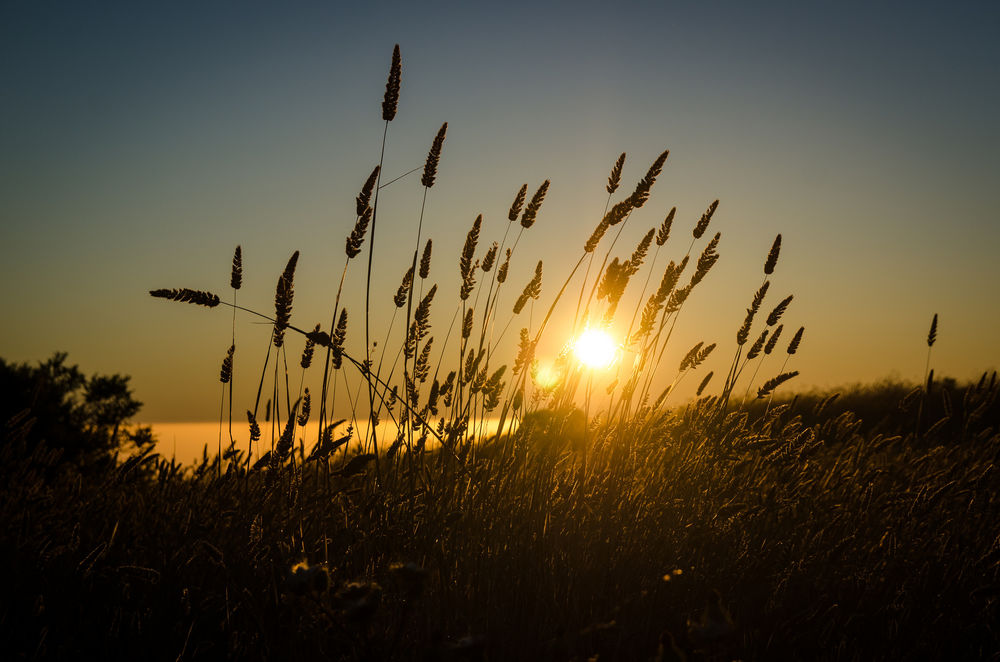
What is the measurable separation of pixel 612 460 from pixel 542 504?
2.51 ft

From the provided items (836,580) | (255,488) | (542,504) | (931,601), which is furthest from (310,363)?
(931,601)

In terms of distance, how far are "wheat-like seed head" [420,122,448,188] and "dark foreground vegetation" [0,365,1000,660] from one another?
38.6 inches

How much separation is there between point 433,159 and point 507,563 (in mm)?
1374

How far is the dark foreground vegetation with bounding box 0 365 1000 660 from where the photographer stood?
1.60 m

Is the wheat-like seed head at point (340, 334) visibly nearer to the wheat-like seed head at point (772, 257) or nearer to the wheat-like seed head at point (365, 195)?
the wheat-like seed head at point (365, 195)

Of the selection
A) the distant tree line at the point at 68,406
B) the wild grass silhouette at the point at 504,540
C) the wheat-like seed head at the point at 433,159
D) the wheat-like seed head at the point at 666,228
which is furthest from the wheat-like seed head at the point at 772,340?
the distant tree line at the point at 68,406

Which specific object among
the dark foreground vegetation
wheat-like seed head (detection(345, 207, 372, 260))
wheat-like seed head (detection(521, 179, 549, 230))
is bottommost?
the dark foreground vegetation

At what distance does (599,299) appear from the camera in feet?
7.84

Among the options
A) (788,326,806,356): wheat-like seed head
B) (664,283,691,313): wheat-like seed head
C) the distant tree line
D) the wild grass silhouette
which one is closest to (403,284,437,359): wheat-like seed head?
the wild grass silhouette

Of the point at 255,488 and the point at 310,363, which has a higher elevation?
the point at 310,363

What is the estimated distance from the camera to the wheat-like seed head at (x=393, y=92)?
2209 mm

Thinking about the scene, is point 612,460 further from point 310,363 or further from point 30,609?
point 30,609

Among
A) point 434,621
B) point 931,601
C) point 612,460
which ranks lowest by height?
point 931,601

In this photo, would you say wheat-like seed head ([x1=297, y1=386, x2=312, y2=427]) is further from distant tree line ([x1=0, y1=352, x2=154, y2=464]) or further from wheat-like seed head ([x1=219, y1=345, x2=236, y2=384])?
distant tree line ([x1=0, y1=352, x2=154, y2=464])
